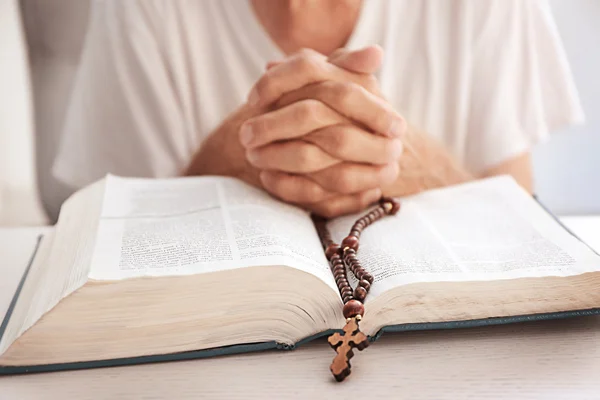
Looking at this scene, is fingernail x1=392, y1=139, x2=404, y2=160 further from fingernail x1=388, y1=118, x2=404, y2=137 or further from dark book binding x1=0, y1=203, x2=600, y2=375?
dark book binding x1=0, y1=203, x2=600, y2=375

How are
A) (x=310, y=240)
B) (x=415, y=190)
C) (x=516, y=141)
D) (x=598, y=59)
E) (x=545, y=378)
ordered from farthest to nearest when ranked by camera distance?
(x=598, y=59)
(x=516, y=141)
(x=415, y=190)
(x=310, y=240)
(x=545, y=378)

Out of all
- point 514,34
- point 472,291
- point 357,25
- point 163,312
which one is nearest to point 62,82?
point 357,25

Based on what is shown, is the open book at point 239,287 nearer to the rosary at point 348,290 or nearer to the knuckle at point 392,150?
the rosary at point 348,290

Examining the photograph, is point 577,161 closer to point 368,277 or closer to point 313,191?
point 313,191

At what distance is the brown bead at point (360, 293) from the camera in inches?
22.9

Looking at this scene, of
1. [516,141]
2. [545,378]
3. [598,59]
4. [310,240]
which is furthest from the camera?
[598,59]

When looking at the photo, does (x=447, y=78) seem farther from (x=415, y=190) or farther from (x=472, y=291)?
(x=472, y=291)

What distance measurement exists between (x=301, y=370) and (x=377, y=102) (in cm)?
34

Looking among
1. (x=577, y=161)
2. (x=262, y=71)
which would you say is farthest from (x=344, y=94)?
(x=577, y=161)

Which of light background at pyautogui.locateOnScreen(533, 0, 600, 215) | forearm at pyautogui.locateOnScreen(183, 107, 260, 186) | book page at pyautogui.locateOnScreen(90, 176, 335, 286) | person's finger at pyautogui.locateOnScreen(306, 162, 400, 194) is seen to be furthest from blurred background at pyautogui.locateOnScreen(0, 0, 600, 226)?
person's finger at pyautogui.locateOnScreen(306, 162, 400, 194)

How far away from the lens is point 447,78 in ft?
4.23

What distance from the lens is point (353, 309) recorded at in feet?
1.84

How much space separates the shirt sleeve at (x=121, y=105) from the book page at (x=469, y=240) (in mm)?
606

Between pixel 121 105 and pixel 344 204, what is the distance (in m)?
0.63
